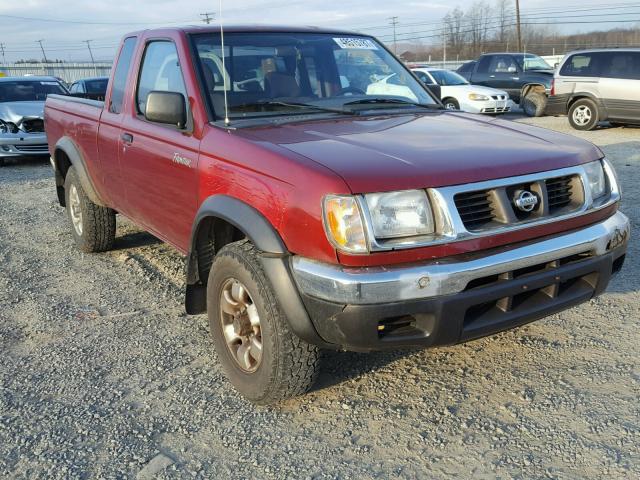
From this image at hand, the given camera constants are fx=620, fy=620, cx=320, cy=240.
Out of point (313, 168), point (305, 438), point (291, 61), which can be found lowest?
point (305, 438)

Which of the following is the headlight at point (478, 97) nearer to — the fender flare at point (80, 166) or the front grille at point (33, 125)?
the front grille at point (33, 125)

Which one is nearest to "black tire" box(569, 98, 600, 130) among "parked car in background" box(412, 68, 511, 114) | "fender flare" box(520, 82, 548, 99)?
"parked car in background" box(412, 68, 511, 114)

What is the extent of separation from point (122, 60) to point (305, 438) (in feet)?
10.4

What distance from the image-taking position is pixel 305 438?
9.30 ft

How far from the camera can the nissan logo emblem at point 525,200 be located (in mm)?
2758

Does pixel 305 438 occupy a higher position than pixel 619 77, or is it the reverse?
pixel 619 77

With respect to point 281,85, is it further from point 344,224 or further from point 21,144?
point 21,144

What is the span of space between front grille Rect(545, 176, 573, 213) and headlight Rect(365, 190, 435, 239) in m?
0.73

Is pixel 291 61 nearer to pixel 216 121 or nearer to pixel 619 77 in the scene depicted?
pixel 216 121

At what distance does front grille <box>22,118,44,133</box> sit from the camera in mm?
10961

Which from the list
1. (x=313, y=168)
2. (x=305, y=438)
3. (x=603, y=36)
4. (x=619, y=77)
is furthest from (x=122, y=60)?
(x=603, y=36)

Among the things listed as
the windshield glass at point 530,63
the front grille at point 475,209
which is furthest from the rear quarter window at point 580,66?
the front grille at point 475,209

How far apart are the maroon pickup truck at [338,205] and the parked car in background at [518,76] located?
14824mm

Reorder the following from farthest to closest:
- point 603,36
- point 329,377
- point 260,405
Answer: point 603,36
point 329,377
point 260,405
